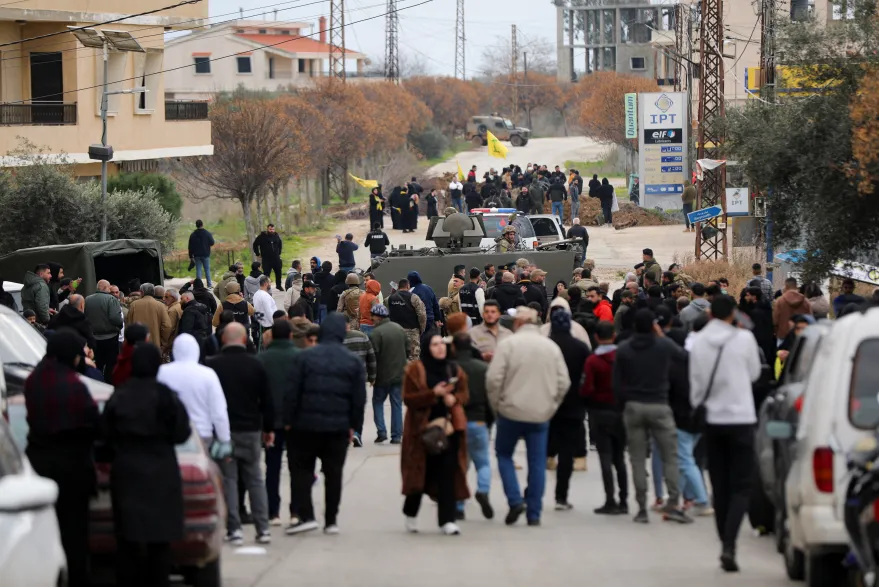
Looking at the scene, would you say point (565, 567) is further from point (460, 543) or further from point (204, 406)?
point (204, 406)

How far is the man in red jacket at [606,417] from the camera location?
38.0 ft

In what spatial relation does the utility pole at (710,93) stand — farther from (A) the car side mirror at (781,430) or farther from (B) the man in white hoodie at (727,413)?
(A) the car side mirror at (781,430)

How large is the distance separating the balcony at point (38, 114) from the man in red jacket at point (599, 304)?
73.6ft

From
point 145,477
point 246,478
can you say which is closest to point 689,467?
point 246,478

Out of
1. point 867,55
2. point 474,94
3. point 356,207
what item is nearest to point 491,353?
point 867,55

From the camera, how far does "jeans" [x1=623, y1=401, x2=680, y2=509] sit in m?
10.8

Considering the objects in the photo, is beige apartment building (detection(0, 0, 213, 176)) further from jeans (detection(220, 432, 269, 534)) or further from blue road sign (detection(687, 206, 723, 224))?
jeans (detection(220, 432, 269, 534))

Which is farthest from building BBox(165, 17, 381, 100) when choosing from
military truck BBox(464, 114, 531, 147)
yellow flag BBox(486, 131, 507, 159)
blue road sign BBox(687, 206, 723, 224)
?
blue road sign BBox(687, 206, 723, 224)

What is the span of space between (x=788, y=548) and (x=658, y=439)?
2040 millimetres

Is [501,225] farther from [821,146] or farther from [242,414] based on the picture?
[242,414]

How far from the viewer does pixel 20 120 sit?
3553 cm

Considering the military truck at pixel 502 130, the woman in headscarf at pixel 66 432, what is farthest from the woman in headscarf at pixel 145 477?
the military truck at pixel 502 130

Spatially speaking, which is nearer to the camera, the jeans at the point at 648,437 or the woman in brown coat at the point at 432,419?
the woman in brown coat at the point at 432,419

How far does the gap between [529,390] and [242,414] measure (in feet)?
7.05
